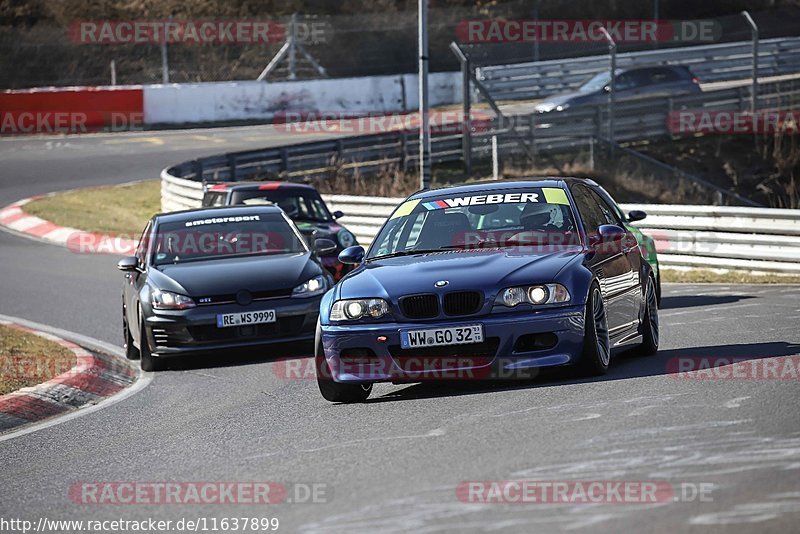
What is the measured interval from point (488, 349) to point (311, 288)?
4254mm

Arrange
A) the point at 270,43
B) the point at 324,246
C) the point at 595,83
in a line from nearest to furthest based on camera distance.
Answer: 1. the point at 324,246
2. the point at 595,83
3. the point at 270,43

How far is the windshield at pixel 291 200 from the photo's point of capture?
1861 cm

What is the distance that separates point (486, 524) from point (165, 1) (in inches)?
2167

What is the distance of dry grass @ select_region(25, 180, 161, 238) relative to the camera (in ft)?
92.1

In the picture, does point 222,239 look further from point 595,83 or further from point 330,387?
point 595,83

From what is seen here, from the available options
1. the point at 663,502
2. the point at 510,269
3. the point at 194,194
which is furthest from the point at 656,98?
the point at 663,502

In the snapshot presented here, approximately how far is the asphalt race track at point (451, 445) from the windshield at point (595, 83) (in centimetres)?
2348

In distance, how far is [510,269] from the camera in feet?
30.4

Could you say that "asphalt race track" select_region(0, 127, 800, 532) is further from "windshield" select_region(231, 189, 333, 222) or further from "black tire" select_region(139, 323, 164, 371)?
"windshield" select_region(231, 189, 333, 222)

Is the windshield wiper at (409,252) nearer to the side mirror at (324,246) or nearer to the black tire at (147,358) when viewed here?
the side mirror at (324,246)

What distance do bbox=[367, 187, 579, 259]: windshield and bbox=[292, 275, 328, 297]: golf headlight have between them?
8.54 ft

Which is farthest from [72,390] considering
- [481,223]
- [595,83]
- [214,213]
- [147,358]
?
[595,83]

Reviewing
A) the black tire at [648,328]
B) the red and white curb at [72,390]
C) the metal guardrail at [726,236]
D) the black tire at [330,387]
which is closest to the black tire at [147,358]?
the red and white curb at [72,390]

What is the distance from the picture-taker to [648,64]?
36.5 m
